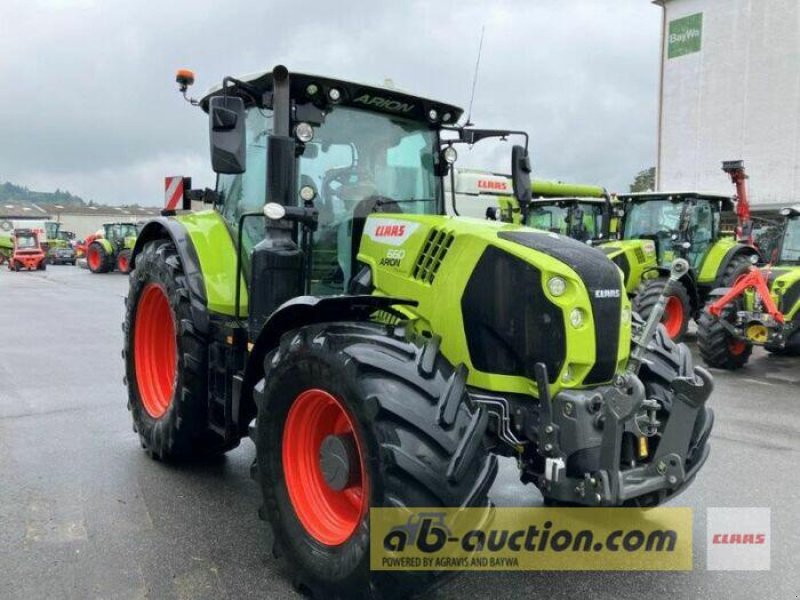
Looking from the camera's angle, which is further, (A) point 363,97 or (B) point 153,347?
(B) point 153,347

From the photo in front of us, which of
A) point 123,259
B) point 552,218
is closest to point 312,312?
point 552,218

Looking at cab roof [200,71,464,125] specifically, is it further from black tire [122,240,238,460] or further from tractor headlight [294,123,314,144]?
black tire [122,240,238,460]

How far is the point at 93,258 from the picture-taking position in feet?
98.7

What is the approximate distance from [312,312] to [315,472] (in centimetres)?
74

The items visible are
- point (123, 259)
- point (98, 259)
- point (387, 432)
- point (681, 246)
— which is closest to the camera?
point (387, 432)

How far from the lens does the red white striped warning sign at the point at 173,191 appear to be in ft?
17.1

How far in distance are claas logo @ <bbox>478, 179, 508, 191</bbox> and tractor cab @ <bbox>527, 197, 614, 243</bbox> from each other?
7.50 m

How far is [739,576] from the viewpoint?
3.33m

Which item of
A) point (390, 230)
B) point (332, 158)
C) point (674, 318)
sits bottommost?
point (674, 318)

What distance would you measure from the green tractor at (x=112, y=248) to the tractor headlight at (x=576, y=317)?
28372mm

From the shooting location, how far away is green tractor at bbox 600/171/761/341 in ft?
36.1

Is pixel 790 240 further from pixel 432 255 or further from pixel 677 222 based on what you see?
pixel 432 255

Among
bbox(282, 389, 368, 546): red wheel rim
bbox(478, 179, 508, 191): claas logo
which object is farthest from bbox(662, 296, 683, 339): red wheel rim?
bbox(478, 179, 508, 191): claas logo

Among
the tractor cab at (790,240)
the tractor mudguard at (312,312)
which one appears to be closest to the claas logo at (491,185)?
the tractor cab at (790,240)
